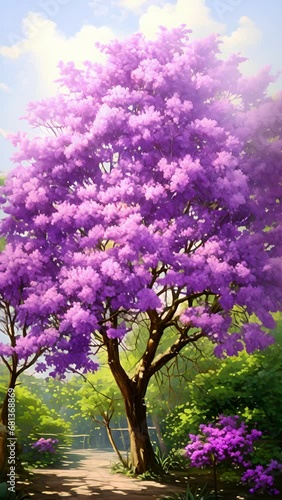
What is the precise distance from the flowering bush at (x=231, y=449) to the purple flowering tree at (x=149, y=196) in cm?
110

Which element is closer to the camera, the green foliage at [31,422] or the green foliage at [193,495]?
the green foliage at [193,495]

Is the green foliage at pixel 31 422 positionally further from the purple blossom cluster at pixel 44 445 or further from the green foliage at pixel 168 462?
the green foliage at pixel 168 462

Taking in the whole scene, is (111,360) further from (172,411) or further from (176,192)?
(176,192)

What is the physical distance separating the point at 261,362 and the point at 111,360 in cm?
241

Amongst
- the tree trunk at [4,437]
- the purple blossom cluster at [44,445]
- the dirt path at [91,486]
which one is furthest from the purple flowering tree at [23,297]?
the purple blossom cluster at [44,445]

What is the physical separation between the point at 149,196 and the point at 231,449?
3.63 m

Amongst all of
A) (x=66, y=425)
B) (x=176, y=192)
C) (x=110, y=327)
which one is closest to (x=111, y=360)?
(x=110, y=327)

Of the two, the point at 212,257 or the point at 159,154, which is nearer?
the point at 212,257

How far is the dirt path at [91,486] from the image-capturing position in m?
8.23

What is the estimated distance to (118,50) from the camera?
8914 millimetres

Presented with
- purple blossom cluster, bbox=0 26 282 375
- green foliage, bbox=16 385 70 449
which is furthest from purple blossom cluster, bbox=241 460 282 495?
green foliage, bbox=16 385 70 449

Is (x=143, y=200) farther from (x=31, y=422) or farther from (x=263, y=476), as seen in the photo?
(x=31, y=422)

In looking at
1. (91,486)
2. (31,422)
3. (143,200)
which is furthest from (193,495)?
(31,422)

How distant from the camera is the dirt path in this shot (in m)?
8.23
